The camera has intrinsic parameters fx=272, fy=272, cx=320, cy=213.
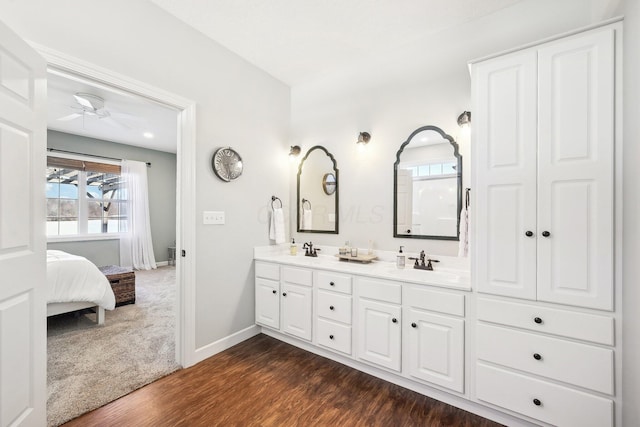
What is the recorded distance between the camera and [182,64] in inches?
88.1

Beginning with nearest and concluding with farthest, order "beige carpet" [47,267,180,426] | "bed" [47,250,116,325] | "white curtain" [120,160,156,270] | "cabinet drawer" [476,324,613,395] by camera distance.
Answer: "cabinet drawer" [476,324,613,395] → "beige carpet" [47,267,180,426] → "bed" [47,250,116,325] → "white curtain" [120,160,156,270]

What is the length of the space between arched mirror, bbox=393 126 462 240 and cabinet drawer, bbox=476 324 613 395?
823 millimetres

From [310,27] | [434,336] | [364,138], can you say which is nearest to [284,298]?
[434,336]

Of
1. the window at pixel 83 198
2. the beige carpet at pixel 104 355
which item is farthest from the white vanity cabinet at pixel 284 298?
the window at pixel 83 198

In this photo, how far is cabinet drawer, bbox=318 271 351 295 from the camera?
2.20 m

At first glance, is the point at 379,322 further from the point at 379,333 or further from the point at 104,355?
the point at 104,355

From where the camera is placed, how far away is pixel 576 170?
146 cm

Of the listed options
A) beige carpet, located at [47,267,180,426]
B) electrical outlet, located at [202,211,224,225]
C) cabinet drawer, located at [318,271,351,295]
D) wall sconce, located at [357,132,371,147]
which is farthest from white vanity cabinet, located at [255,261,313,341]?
wall sconce, located at [357,132,371,147]

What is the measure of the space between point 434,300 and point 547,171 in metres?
1.00

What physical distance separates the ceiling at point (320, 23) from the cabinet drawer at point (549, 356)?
230 centimetres

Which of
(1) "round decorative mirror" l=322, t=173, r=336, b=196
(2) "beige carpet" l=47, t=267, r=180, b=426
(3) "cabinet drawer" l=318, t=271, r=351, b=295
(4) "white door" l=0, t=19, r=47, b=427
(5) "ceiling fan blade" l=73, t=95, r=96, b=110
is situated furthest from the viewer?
(5) "ceiling fan blade" l=73, t=95, r=96, b=110

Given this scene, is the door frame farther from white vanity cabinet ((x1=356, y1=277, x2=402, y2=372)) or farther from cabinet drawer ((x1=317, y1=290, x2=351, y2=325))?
white vanity cabinet ((x1=356, y1=277, x2=402, y2=372))

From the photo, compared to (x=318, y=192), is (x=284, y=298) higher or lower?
lower

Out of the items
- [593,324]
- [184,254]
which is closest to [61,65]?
[184,254]
